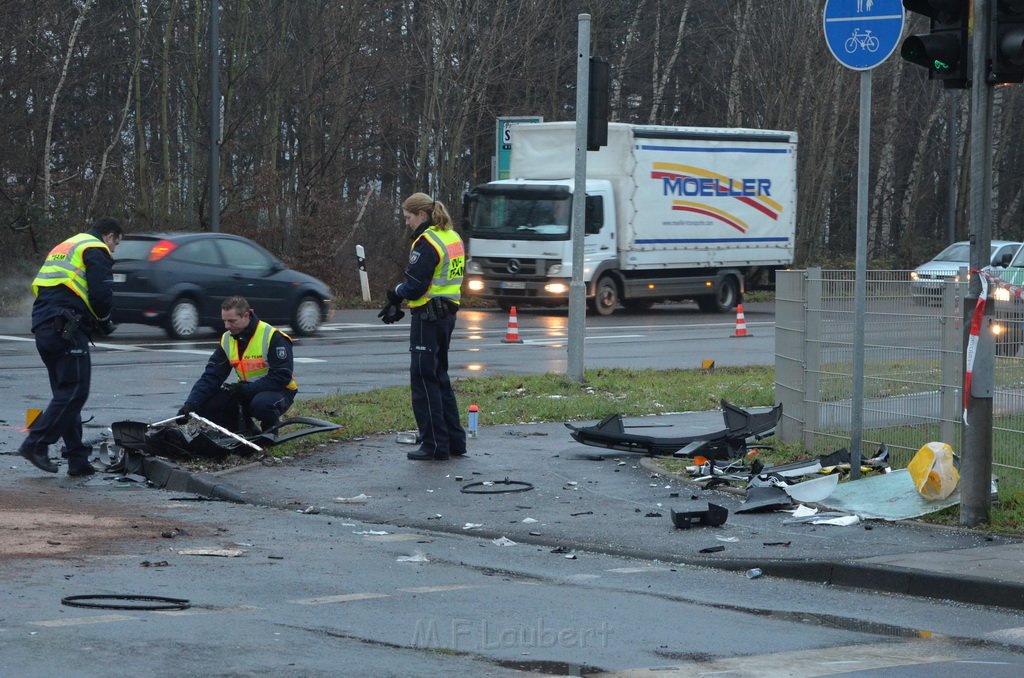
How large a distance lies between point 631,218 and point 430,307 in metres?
20.4

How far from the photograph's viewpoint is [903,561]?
791 centimetres

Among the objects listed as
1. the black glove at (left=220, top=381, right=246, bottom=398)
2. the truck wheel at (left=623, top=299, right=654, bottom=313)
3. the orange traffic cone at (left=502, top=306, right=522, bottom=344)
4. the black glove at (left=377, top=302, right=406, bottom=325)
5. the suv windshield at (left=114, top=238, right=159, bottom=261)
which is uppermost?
the suv windshield at (left=114, top=238, right=159, bottom=261)

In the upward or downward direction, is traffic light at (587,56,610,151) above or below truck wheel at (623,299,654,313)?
above

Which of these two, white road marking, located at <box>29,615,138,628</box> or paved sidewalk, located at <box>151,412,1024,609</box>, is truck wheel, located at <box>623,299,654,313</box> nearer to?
paved sidewalk, located at <box>151,412,1024,609</box>

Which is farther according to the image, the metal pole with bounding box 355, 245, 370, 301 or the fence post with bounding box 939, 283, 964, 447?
the metal pole with bounding box 355, 245, 370, 301

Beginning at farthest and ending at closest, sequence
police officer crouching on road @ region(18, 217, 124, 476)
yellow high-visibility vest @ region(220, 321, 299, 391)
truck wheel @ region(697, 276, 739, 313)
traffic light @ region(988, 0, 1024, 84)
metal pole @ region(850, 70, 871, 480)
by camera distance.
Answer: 1. truck wheel @ region(697, 276, 739, 313)
2. yellow high-visibility vest @ region(220, 321, 299, 391)
3. police officer crouching on road @ region(18, 217, 124, 476)
4. metal pole @ region(850, 70, 871, 480)
5. traffic light @ region(988, 0, 1024, 84)

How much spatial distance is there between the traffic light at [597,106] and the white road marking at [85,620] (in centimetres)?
1013

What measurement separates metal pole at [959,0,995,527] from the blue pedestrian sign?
39.3 inches

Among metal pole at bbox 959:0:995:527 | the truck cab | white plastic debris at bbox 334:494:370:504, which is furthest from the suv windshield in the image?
metal pole at bbox 959:0:995:527

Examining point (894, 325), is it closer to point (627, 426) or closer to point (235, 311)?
point (627, 426)

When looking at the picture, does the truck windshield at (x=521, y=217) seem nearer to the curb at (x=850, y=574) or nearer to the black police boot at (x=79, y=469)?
the black police boot at (x=79, y=469)

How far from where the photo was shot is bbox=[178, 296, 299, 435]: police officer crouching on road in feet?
38.1

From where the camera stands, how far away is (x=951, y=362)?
10.2 m

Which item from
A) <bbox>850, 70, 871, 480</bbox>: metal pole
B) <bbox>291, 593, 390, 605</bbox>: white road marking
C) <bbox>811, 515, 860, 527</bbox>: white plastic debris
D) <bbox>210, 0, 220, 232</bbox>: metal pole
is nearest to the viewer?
<bbox>291, 593, 390, 605</bbox>: white road marking
